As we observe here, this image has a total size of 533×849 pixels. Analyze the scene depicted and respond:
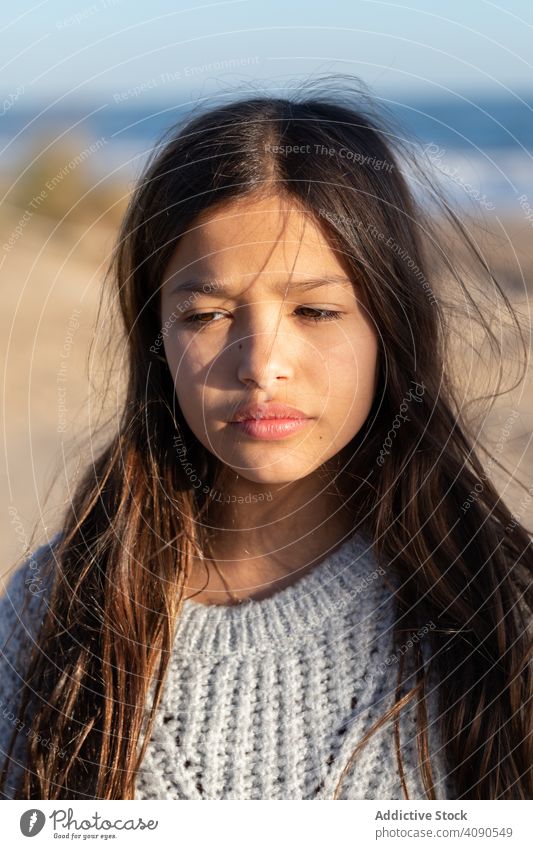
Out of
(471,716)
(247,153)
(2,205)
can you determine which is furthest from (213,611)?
(2,205)

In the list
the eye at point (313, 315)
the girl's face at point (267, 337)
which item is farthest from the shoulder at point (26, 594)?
the eye at point (313, 315)

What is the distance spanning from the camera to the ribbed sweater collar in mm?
1252

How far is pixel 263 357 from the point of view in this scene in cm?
116

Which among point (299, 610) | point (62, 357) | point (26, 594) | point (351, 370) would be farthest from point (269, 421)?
point (62, 357)

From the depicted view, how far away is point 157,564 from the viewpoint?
4.48 ft

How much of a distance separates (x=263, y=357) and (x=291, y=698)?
408 mm

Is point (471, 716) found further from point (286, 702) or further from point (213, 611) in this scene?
point (213, 611)

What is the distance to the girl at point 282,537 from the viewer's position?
3.88 ft

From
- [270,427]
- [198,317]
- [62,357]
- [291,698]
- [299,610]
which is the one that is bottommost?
[291,698]

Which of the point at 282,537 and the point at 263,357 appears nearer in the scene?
the point at 263,357

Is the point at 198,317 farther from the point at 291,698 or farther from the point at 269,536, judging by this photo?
the point at 291,698

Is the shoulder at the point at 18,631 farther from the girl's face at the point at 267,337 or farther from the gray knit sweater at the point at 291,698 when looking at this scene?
the girl's face at the point at 267,337

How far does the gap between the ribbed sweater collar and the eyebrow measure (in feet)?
1.09

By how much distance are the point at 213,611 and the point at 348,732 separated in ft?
0.74
